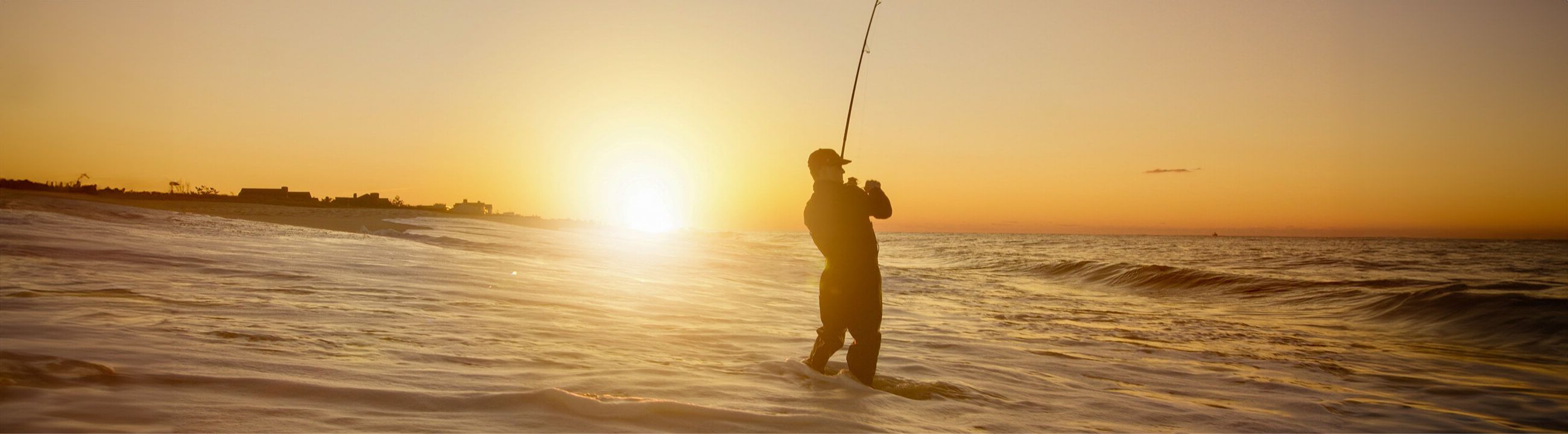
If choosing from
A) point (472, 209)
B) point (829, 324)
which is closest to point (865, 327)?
point (829, 324)

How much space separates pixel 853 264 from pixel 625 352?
4.93 feet

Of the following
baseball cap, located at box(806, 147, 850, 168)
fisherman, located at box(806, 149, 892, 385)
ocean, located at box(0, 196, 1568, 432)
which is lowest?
ocean, located at box(0, 196, 1568, 432)

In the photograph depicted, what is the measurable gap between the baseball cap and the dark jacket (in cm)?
14

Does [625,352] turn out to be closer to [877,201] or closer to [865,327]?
[865,327]

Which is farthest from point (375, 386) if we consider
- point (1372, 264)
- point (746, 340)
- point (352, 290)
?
point (1372, 264)

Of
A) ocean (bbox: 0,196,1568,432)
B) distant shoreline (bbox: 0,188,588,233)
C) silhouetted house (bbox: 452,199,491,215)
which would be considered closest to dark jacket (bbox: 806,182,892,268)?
ocean (bbox: 0,196,1568,432)

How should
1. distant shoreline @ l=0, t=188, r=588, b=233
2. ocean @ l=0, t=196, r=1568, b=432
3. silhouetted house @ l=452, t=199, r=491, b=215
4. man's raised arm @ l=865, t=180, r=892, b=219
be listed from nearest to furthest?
ocean @ l=0, t=196, r=1568, b=432
man's raised arm @ l=865, t=180, r=892, b=219
distant shoreline @ l=0, t=188, r=588, b=233
silhouetted house @ l=452, t=199, r=491, b=215

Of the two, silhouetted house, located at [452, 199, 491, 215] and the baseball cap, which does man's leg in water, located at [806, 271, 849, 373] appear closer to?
the baseball cap

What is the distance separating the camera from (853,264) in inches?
183

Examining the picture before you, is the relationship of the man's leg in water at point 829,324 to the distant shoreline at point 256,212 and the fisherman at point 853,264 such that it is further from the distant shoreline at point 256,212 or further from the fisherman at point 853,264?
the distant shoreline at point 256,212

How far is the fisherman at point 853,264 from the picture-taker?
15.2 feet

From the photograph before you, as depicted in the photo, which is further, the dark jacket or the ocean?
the dark jacket

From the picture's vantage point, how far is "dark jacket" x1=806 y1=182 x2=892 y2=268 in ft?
15.2

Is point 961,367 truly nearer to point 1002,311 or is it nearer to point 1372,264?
point 1002,311
